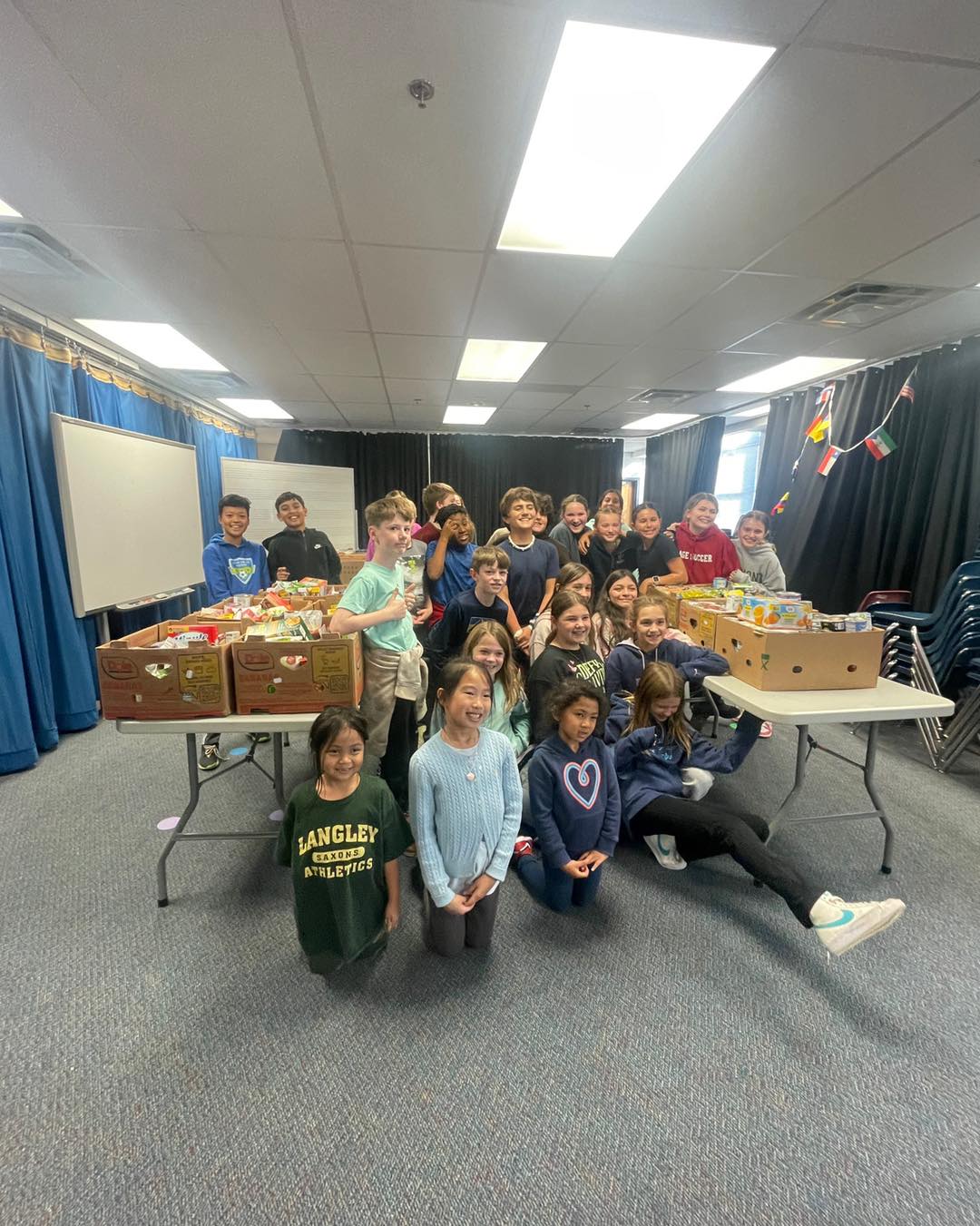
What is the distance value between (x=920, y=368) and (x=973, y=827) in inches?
122

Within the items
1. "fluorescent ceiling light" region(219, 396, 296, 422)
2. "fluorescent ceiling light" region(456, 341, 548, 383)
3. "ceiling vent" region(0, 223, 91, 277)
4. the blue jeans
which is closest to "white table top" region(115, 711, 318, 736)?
the blue jeans

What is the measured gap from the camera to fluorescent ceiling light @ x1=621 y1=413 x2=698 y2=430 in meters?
5.87

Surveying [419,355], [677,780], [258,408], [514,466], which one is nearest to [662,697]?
[677,780]

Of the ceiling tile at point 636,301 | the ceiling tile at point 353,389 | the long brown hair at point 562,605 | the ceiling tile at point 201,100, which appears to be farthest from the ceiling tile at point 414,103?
the ceiling tile at point 353,389

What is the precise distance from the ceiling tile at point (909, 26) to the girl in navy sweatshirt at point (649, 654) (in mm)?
1697

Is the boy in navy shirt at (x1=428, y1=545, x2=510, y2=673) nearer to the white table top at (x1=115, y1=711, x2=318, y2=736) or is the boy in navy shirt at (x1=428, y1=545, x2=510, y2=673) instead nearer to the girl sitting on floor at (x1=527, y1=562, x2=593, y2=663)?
the girl sitting on floor at (x1=527, y1=562, x2=593, y2=663)

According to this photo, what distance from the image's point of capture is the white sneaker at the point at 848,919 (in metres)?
1.46

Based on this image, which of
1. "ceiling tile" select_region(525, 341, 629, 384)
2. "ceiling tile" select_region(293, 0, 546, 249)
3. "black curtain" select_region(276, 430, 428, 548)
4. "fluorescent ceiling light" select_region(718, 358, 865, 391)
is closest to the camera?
"ceiling tile" select_region(293, 0, 546, 249)

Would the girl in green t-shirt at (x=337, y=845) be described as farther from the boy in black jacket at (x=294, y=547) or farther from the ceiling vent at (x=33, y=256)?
the ceiling vent at (x=33, y=256)

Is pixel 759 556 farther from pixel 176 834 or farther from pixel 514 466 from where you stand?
pixel 514 466

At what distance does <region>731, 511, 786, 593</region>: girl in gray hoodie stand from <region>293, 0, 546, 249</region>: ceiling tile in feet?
8.09

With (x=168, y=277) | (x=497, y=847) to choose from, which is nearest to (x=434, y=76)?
(x=168, y=277)

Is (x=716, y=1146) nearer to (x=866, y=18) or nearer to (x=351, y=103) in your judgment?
(x=866, y=18)

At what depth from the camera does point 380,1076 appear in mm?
1255
